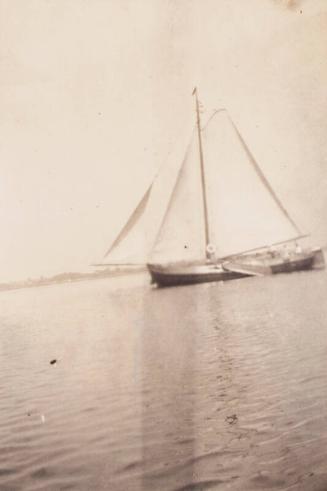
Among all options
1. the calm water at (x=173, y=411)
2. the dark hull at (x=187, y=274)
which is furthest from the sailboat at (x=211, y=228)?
the calm water at (x=173, y=411)

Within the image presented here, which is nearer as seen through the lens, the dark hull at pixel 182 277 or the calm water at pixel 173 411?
the calm water at pixel 173 411

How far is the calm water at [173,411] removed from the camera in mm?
3592

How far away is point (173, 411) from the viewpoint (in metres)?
4.95

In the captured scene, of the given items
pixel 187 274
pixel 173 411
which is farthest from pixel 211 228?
pixel 173 411

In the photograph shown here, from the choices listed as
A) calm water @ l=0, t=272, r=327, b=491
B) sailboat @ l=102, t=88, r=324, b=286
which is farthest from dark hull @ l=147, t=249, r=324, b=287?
calm water @ l=0, t=272, r=327, b=491

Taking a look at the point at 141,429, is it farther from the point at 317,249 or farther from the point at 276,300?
the point at 317,249

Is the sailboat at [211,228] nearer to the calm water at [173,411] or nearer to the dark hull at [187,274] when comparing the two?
the dark hull at [187,274]

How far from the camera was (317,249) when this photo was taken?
102ft

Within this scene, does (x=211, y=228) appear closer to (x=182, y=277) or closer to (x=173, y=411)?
(x=182, y=277)

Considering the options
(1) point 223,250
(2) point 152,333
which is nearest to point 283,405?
(2) point 152,333

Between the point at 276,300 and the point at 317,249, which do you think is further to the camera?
the point at 317,249

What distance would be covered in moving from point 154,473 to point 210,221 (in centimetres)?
2293

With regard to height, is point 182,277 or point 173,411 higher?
point 173,411

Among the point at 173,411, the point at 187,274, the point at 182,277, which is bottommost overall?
the point at 182,277
